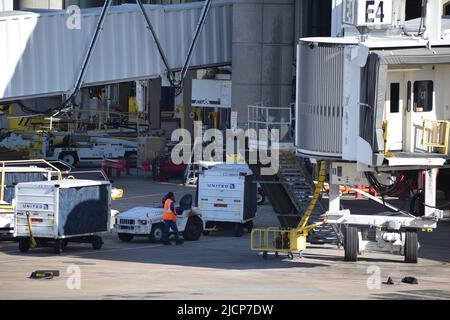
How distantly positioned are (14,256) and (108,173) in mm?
26564

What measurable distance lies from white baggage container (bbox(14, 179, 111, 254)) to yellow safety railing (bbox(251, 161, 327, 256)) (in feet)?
18.0

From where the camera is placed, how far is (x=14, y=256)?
1487 inches

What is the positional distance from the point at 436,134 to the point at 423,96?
1254 millimetres

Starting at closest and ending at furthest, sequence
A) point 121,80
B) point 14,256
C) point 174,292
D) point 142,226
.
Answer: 1. point 174,292
2. point 14,256
3. point 142,226
4. point 121,80

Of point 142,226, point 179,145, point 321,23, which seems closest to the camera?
point 142,226

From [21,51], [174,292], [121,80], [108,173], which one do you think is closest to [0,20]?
[21,51]

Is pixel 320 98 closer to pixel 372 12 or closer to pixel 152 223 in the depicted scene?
pixel 372 12

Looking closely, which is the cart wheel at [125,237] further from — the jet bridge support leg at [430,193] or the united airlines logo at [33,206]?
the jet bridge support leg at [430,193]

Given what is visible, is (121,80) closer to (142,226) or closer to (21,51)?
(21,51)

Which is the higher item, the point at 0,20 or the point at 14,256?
the point at 0,20

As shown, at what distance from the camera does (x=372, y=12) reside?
34.4 metres

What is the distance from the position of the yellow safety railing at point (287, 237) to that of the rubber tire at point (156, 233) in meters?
5.28

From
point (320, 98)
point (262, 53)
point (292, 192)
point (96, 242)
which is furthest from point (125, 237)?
point (262, 53)

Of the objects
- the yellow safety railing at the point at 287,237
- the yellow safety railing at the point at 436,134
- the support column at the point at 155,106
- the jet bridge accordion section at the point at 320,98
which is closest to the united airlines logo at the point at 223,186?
the yellow safety railing at the point at 287,237
